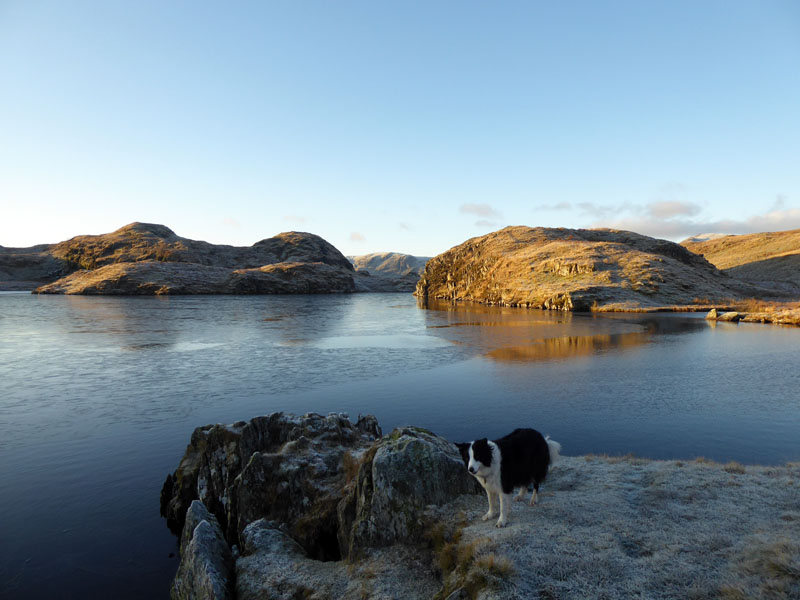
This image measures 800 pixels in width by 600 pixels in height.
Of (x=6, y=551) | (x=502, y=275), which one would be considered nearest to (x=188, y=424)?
(x=6, y=551)

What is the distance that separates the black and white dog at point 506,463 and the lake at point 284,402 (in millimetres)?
9808

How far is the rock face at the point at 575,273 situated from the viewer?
4038 inches

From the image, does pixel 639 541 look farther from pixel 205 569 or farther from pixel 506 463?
pixel 205 569

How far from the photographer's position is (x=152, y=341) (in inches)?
2117

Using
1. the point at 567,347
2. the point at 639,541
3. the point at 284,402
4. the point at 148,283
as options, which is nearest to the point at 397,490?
the point at 639,541

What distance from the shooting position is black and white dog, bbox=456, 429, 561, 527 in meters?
9.92

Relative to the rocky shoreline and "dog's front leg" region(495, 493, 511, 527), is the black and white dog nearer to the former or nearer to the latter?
"dog's front leg" region(495, 493, 511, 527)

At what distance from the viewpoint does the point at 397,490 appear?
11430 millimetres

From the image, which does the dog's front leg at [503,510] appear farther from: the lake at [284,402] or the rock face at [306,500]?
the lake at [284,402]

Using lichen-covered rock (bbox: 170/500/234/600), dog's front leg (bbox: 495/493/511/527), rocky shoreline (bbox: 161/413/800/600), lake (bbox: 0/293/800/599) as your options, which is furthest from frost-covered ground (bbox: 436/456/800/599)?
lake (bbox: 0/293/800/599)

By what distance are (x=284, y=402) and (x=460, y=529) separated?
Result: 1997 cm

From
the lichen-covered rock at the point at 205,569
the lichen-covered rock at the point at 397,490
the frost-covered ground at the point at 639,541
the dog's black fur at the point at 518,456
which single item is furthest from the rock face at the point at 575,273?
the lichen-covered rock at the point at 205,569

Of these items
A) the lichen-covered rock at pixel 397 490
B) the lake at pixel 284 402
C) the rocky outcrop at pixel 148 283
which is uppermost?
the rocky outcrop at pixel 148 283

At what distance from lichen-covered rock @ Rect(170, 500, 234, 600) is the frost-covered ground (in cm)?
535
